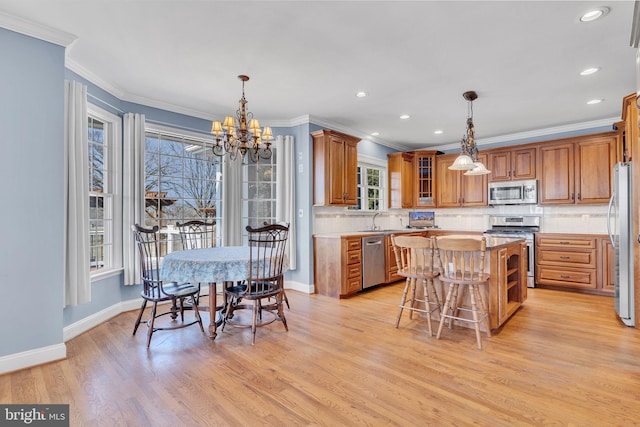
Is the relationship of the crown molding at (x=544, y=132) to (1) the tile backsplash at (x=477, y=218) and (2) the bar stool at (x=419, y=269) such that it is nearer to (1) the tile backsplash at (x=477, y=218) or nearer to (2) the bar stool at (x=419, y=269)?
(1) the tile backsplash at (x=477, y=218)

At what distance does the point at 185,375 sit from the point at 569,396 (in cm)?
260

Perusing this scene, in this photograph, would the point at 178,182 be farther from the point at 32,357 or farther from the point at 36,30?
the point at 32,357

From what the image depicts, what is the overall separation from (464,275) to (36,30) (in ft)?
13.6

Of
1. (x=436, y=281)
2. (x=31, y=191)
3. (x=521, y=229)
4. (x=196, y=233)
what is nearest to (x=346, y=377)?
(x=436, y=281)

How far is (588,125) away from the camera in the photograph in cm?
513

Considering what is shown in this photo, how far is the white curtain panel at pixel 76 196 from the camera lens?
9.65ft

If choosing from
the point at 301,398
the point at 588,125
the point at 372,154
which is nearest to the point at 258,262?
the point at 301,398

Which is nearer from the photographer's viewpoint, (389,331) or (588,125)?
(389,331)

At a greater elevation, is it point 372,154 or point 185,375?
point 372,154

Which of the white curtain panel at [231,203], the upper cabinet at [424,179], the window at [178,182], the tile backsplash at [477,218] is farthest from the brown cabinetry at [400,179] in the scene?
the window at [178,182]

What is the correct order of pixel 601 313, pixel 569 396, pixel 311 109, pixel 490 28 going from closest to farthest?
pixel 569 396
pixel 490 28
pixel 601 313
pixel 311 109

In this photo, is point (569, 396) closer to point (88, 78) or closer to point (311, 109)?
point (311, 109)

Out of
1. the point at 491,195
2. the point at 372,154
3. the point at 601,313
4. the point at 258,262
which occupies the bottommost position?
the point at 601,313

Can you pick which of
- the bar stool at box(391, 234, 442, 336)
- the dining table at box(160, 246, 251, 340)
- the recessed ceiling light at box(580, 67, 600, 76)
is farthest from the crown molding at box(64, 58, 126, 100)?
the recessed ceiling light at box(580, 67, 600, 76)
